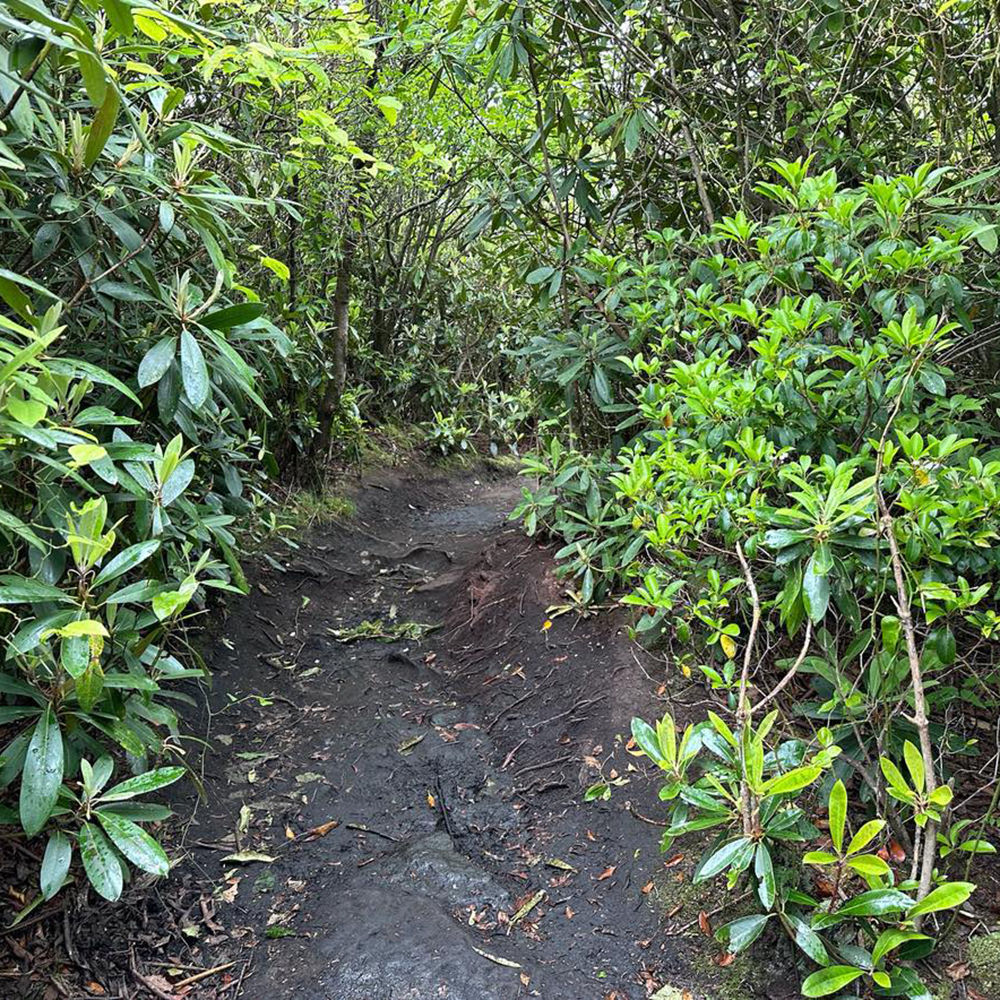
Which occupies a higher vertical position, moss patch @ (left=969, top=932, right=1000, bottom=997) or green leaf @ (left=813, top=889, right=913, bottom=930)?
green leaf @ (left=813, top=889, right=913, bottom=930)

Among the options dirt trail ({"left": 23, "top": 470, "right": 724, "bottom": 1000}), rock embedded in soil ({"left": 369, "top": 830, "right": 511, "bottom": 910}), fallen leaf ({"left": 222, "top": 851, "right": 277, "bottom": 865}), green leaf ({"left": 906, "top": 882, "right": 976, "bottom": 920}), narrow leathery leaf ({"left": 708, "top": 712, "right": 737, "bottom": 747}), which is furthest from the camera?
fallen leaf ({"left": 222, "top": 851, "right": 277, "bottom": 865})

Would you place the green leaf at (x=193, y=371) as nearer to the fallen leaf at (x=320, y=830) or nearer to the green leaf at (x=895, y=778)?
the fallen leaf at (x=320, y=830)

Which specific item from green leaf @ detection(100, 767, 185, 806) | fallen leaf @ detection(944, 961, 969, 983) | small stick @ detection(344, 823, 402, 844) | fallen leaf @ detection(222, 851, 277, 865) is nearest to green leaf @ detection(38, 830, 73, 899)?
green leaf @ detection(100, 767, 185, 806)

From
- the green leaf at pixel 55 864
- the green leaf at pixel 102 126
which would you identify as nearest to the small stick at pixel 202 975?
the green leaf at pixel 55 864

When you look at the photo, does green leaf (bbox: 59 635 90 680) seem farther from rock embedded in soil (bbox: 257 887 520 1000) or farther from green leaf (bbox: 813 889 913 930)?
green leaf (bbox: 813 889 913 930)

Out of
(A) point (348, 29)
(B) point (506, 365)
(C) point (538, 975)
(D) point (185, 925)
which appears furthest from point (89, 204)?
(B) point (506, 365)

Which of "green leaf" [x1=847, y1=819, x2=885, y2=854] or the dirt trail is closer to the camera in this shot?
"green leaf" [x1=847, y1=819, x2=885, y2=854]

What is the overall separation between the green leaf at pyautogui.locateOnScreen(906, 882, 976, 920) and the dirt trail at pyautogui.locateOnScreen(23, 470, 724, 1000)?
26.3 inches

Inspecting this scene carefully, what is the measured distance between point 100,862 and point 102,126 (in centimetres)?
170

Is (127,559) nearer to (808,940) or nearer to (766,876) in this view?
(766,876)

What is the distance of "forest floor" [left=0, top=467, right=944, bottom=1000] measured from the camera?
1.82m

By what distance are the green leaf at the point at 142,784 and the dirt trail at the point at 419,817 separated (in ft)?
1.68

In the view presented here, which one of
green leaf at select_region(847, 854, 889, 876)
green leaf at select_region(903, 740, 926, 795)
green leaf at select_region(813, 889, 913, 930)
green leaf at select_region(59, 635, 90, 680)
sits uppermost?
green leaf at select_region(59, 635, 90, 680)

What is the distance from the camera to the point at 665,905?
200 cm
